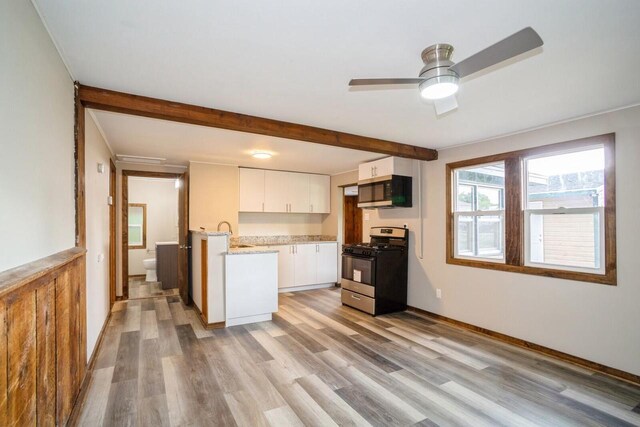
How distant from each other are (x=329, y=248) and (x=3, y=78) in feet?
17.6

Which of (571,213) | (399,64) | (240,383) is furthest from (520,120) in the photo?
(240,383)

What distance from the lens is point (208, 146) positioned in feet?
13.2

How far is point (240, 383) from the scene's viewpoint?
2523mm

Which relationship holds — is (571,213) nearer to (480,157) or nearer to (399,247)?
(480,157)

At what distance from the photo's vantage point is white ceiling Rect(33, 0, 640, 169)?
57.3 inches

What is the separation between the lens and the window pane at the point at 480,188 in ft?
12.1

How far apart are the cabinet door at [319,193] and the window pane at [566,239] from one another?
12.6 ft

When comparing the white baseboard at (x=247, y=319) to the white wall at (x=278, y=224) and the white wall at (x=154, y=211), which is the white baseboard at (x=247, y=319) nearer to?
the white wall at (x=278, y=224)

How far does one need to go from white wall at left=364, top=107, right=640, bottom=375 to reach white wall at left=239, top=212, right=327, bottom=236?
2.79 meters

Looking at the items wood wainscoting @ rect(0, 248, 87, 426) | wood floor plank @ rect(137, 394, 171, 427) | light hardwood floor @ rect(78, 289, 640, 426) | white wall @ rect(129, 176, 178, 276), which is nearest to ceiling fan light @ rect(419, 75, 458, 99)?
wood wainscoting @ rect(0, 248, 87, 426)

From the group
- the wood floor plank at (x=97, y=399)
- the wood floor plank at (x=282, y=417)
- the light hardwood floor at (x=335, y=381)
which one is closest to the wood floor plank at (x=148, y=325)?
the light hardwood floor at (x=335, y=381)

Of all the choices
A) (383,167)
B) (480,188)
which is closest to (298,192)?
(383,167)

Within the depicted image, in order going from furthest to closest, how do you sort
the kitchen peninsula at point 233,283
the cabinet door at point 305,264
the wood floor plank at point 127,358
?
the cabinet door at point 305,264
the kitchen peninsula at point 233,283
the wood floor plank at point 127,358

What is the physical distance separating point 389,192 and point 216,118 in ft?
8.42
